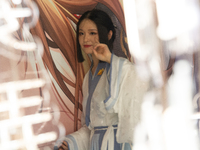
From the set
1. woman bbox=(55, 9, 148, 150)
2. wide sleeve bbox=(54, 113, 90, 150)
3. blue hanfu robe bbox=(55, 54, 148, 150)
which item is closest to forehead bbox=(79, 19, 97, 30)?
woman bbox=(55, 9, 148, 150)

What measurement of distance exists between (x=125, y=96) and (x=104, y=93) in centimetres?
12

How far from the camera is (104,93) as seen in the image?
3.66 feet

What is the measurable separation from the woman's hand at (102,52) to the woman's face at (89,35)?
5 cm

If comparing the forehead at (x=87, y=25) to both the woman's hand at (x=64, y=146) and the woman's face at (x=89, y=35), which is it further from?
the woman's hand at (x=64, y=146)

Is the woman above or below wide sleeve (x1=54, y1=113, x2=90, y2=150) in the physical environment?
above

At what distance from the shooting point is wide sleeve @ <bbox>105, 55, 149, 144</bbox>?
102cm

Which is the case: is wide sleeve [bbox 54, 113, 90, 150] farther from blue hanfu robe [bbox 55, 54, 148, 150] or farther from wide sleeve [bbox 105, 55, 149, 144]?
wide sleeve [bbox 105, 55, 149, 144]

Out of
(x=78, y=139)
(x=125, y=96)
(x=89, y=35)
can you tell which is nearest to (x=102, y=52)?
(x=89, y=35)

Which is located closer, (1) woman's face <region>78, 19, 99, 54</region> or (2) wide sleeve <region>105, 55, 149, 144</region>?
(2) wide sleeve <region>105, 55, 149, 144</region>

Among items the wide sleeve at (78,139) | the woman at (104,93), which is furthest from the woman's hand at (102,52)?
the wide sleeve at (78,139)

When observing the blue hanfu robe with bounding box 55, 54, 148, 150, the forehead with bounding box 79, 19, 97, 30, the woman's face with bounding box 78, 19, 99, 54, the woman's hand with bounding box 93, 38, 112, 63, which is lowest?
the blue hanfu robe with bounding box 55, 54, 148, 150

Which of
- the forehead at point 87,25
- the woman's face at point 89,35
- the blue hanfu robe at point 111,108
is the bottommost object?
the blue hanfu robe at point 111,108

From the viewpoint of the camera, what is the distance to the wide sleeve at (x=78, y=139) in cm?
113

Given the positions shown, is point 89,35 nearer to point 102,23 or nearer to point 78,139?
point 102,23
